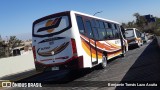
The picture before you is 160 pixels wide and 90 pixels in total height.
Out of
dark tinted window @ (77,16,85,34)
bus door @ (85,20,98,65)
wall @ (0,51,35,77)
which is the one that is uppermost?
dark tinted window @ (77,16,85,34)

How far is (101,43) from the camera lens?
1716 centimetres

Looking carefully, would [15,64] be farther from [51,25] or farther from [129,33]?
[129,33]

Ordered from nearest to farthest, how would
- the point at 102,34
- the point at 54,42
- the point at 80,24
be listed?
1. the point at 54,42
2. the point at 80,24
3. the point at 102,34

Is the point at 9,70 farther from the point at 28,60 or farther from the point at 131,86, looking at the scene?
the point at 131,86

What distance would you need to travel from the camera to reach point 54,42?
13.5 meters

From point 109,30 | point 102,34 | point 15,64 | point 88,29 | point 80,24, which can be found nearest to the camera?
point 80,24

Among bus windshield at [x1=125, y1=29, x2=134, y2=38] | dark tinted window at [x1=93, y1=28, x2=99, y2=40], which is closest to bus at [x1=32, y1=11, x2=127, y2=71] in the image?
dark tinted window at [x1=93, y1=28, x2=99, y2=40]

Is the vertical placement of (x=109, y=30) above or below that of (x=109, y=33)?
above

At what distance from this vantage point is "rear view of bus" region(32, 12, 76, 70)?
13.0 m

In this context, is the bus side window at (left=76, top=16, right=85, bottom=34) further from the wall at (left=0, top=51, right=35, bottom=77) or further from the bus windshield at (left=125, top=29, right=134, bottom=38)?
the bus windshield at (left=125, top=29, right=134, bottom=38)

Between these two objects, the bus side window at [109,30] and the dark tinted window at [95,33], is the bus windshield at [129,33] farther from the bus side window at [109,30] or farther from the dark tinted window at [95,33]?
the dark tinted window at [95,33]

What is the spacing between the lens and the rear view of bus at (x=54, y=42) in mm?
13039

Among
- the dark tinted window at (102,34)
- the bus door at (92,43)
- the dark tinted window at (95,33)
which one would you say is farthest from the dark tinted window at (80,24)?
the dark tinted window at (102,34)

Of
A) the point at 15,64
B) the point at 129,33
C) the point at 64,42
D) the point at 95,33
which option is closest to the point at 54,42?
the point at 64,42
